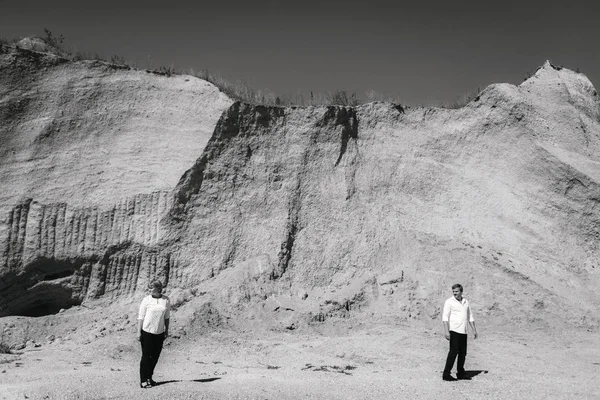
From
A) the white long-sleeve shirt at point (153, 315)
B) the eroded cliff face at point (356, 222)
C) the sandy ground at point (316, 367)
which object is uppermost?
the eroded cliff face at point (356, 222)

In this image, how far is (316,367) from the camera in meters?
8.38

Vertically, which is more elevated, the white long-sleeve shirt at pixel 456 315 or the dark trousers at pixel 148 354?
the white long-sleeve shirt at pixel 456 315

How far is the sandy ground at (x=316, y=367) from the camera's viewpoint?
671 cm

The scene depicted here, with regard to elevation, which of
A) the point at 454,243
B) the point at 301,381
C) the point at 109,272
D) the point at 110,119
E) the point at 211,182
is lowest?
the point at 301,381

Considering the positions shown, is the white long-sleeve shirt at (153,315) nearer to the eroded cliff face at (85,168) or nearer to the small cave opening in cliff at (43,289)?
the eroded cliff face at (85,168)

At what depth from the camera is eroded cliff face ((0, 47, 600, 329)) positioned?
35.5 ft

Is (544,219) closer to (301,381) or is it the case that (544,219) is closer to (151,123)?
(301,381)

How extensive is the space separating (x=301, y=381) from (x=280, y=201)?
5.22 metres

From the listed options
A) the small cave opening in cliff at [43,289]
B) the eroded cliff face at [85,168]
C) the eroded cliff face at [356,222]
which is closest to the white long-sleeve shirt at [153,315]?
the eroded cliff face at [356,222]

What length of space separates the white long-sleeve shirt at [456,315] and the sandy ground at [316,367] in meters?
0.69

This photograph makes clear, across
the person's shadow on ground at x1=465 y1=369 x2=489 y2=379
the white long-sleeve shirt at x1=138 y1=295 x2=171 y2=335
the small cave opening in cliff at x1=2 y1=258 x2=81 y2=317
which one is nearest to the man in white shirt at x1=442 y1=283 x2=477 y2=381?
the person's shadow on ground at x1=465 y1=369 x2=489 y2=379

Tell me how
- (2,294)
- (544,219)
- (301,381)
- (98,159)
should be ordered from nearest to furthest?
(301,381)
(2,294)
(98,159)
(544,219)

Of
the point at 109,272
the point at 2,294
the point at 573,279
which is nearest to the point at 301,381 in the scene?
the point at 109,272

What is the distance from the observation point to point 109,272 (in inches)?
431
